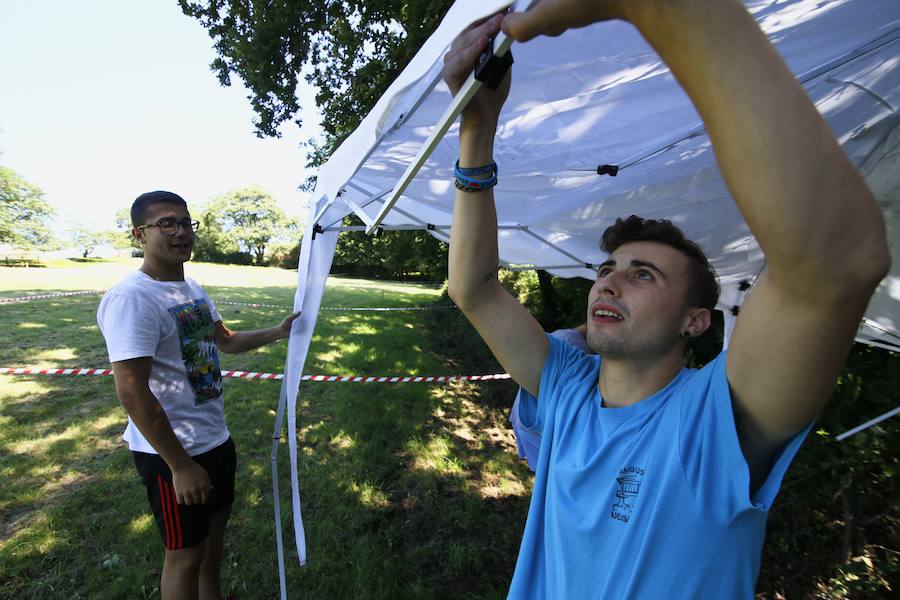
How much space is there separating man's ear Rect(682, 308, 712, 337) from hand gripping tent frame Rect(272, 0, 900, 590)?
31.5 inches

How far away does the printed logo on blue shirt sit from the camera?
0.96 metres

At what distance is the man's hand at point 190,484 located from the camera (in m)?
1.90

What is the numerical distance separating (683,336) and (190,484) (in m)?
2.13

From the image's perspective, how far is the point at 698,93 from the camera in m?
0.54

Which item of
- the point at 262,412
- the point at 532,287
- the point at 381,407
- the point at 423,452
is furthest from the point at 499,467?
the point at 532,287

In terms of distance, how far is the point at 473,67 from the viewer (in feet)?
2.77

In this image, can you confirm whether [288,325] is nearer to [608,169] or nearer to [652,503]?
[608,169]

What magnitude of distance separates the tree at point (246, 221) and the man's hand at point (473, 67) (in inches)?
2149

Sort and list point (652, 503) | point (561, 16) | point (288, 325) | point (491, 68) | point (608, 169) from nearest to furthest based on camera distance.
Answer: point (561, 16) < point (491, 68) < point (652, 503) < point (608, 169) < point (288, 325)

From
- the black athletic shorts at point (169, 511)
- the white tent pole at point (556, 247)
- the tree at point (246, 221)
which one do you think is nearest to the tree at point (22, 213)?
the tree at point (246, 221)

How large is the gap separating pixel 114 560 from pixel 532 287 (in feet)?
28.5

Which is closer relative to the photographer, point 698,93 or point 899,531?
point 698,93

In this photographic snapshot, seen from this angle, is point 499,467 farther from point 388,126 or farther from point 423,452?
point 388,126

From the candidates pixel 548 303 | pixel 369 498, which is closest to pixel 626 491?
pixel 369 498
